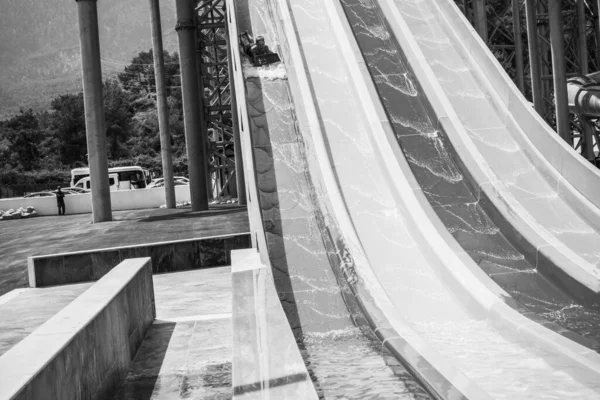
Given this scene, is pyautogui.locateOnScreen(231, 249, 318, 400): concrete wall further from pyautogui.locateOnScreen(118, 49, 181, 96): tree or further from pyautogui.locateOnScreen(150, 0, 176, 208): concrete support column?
pyautogui.locateOnScreen(118, 49, 181, 96): tree

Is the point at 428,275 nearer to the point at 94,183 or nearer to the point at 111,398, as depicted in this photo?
the point at 111,398

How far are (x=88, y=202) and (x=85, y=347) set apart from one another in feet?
87.4

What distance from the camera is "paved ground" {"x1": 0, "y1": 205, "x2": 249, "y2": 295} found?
40.8 feet

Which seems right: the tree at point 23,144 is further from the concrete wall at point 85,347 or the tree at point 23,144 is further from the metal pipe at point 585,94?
the concrete wall at point 85,347

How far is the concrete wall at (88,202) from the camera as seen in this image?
29500 millimetres

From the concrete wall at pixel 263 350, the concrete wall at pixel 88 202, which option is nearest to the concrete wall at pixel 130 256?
the concrete wall at pixel 263 350

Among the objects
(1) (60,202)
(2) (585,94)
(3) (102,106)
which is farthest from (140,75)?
(2) (585,94)

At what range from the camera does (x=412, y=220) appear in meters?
6.71

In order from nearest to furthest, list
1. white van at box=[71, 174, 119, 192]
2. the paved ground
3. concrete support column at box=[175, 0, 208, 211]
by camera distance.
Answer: the paved ground → concrete support column at box=[175, 0, 208, 211] → white van at box=[71, 174, 119, 192]

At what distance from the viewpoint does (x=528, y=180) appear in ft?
23.6

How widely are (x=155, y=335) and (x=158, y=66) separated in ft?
57.6

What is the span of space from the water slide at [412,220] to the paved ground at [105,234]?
4433 mm

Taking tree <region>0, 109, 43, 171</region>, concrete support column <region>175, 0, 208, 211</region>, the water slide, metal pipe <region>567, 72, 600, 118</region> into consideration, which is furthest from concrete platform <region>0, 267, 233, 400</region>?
tree <region>0, 109, 43, 171</region>

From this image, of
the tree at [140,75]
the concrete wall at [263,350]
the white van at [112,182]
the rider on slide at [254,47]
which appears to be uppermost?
the tree at [140,75]
